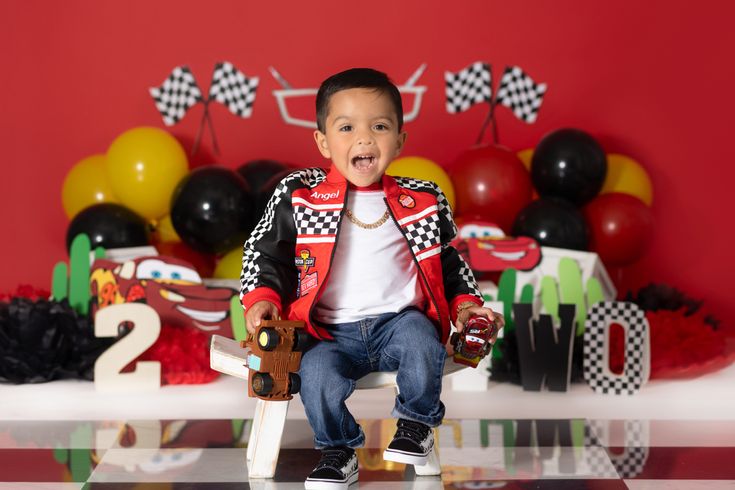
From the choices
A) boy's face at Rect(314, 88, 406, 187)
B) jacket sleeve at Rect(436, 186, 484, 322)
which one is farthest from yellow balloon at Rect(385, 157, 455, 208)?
boy's face at Rect(314, 88, 406, 187)

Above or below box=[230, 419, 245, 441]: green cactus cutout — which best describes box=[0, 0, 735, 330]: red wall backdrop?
above

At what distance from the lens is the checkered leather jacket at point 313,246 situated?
76.2 inches

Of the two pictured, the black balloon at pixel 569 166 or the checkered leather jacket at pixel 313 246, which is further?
the black balloon at pixel 569 166

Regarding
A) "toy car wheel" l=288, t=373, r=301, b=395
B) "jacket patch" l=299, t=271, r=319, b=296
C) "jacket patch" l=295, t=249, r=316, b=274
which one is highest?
"jacket patch" l=295, t=249, r=316, b=274

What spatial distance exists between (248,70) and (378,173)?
218 cm

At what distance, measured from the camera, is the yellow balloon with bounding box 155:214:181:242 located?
12.1ft

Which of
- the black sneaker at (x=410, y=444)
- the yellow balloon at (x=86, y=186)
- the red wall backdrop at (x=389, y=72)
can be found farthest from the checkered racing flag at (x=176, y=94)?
the black sneaker at (x=410, y=444)

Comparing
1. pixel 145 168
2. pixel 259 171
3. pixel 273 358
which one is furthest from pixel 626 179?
pixel 273 358

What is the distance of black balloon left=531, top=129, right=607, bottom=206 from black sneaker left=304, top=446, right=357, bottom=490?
1856mm

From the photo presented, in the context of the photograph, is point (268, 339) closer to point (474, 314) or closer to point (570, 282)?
point (474, 314)

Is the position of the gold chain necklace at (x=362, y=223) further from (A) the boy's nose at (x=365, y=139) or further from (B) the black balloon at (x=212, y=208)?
(B) the black balloon at (x=212, y=208)

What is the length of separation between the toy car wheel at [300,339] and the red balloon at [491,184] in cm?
166

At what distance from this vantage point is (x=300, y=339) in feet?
6.02

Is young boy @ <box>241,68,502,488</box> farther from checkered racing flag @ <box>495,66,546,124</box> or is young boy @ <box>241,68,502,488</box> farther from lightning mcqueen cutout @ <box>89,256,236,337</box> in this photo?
checkered racing flag @ <box>495,66,546,124</box>
